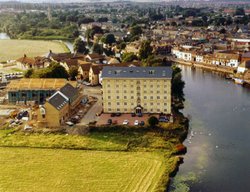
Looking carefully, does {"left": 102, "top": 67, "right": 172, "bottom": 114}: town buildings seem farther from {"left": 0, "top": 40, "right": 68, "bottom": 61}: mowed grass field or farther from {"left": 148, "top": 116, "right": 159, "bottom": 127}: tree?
{"left": 0, "top": 40, "right": 68, "bottom": 61}: mowed grass field

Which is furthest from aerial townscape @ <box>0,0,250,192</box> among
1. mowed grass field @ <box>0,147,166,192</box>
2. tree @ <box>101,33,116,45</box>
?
tree @ <box>101,33,116,45</box>

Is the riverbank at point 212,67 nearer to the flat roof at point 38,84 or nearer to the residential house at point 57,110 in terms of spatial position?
the flat roof at point 38,84

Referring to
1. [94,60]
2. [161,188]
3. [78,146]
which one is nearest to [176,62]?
[94,60]

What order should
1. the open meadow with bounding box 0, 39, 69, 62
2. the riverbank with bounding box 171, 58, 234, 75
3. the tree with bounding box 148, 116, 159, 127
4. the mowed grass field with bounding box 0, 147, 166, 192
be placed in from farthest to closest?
the open meadow with bounding box 0, 39, 69, 62
the riverbank with bounding box 171, 58, 234, 75
the tree with bounding box 148, 116, 159, 127
the mowed grass field with bounding box 0, 147, 166, 192

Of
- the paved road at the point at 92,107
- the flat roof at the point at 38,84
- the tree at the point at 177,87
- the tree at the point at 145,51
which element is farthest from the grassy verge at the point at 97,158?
the tree at the point at 145,51

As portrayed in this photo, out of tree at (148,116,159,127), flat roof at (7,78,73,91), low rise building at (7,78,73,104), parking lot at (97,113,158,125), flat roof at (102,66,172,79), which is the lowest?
parking lot at (97,113,158,125)

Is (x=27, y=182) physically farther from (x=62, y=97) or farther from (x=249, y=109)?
Result: (x=249, y=109)

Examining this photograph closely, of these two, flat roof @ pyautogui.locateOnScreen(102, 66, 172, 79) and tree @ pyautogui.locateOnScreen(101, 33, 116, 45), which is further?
tree @ pyautogui.locateOnScreen(101, 33, 116, 45)
